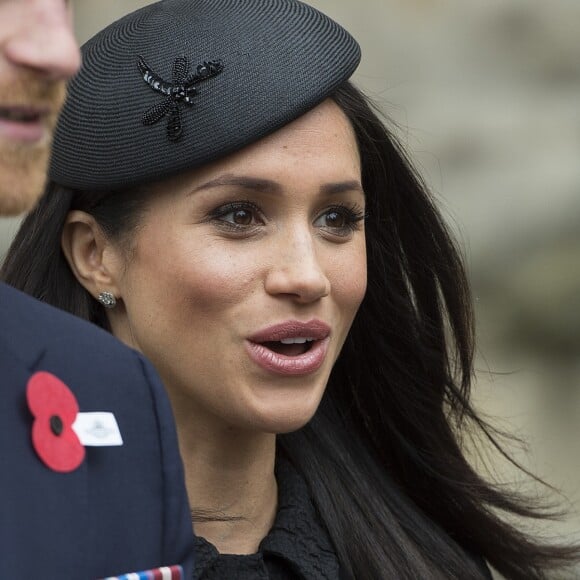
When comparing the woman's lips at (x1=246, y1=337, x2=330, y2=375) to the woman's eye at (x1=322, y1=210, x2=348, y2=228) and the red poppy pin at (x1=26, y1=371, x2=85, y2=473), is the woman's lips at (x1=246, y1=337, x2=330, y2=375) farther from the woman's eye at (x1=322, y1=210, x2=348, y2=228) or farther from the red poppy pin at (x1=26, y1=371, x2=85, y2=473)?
the red poppy pin at (x1=26, y1=371, x2=85, y2=473)

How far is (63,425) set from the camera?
210cm

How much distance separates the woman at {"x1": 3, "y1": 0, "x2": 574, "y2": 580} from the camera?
291cm

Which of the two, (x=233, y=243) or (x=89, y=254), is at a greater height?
(x=233, y=243)

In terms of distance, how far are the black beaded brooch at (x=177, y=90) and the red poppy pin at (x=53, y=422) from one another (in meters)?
0.91

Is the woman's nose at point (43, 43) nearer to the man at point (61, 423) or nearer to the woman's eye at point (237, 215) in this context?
the man at point (61, 423)

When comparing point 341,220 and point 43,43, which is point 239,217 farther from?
point 43,43

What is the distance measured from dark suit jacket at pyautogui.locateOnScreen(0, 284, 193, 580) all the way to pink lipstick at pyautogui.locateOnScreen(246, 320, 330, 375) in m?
0.59

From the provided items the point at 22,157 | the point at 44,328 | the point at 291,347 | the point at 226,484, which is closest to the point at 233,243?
the point at 291,347

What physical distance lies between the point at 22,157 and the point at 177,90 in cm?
101

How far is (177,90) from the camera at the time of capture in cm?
295

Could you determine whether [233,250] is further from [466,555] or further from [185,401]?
[466,555]

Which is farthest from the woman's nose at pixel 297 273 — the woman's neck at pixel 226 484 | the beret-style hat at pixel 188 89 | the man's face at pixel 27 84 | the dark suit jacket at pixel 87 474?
the man's face at pixel 27 84

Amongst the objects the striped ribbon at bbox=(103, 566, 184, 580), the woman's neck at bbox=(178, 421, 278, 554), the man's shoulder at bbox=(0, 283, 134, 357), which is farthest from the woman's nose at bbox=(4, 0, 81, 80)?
the woman's neck at bbox=(178, 421, 278, 554)

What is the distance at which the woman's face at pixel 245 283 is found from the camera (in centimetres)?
289
